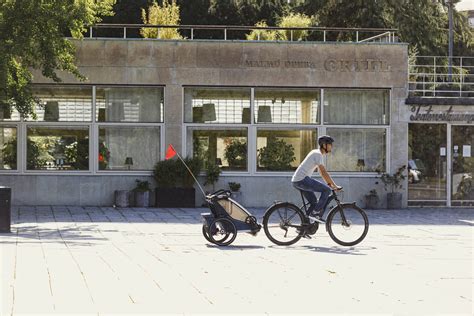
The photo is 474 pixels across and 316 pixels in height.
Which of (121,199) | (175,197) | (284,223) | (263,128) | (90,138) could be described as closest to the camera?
(284,223)

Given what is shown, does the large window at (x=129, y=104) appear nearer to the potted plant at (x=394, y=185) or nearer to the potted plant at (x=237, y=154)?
the potted plant at (x=237, y=154)

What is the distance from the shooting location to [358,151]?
24.1 metres

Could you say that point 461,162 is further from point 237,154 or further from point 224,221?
point 224,221

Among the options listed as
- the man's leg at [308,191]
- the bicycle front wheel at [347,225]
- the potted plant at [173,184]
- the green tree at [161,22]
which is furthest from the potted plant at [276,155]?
the bicycle front wheel at [347,225]

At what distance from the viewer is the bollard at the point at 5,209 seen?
15094 millimetres

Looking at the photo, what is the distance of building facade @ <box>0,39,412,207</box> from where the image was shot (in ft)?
75.7

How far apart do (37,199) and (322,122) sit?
25.8 ft

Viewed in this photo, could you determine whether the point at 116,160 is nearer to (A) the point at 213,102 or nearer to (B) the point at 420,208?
(A) the point at 213,102

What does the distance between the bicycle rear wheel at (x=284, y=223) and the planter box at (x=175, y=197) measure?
29.7 feet

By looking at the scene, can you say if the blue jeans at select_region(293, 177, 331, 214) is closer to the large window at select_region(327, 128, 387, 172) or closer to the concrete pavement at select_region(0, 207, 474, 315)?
the concrete pavement at select_region(0, 207, 474, 315)

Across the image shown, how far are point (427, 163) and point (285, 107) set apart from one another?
4.30 metres

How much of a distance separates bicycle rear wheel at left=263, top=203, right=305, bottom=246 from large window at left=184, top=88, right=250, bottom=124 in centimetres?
986

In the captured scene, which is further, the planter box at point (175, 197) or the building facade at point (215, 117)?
the building facade at point (215, 117)

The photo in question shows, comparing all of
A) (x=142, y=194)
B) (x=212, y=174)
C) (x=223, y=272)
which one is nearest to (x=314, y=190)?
(x=223, y=272)
